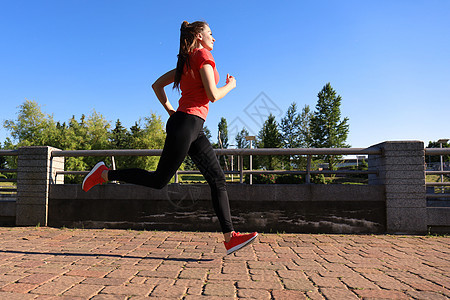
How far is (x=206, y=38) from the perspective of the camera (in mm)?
2943

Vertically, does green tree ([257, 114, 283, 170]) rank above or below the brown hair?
above

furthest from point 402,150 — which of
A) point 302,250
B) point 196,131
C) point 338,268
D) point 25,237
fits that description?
point 25,237

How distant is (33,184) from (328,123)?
44.6 metres

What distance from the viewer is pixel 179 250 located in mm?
3670

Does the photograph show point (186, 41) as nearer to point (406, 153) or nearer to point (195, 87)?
point (195, 87)

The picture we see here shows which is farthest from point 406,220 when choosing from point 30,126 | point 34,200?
point 30,126

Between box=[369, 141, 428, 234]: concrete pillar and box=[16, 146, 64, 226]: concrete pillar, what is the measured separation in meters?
6.09

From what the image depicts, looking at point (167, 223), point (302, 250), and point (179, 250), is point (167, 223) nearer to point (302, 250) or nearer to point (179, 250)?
point (179, 250)

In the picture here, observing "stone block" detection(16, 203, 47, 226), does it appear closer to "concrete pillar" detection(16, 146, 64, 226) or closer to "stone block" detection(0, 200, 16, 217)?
"concrete pillar" detection(16, 146, 64, 226)

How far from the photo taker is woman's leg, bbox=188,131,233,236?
297cm

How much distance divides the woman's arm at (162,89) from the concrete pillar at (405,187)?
12.5ft

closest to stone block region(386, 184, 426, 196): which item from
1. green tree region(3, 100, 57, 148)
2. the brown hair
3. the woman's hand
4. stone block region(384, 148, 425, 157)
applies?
stone block region(384, 148, 425, 157)

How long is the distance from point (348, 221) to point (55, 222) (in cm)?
526

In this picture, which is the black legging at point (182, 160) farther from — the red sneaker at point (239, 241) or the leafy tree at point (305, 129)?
the leafy tree at point (305, 129)
